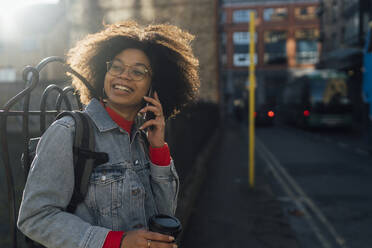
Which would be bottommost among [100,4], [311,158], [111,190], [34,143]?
[311,158]

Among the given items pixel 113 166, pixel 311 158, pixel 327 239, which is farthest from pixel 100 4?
pixel 113 166

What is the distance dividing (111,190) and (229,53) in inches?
Result: 2240

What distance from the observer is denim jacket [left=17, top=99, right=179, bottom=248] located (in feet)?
4.30

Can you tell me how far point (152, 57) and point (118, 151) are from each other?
1.80 ft

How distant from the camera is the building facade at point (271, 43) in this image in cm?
5347

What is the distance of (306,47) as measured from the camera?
5372 centimetres

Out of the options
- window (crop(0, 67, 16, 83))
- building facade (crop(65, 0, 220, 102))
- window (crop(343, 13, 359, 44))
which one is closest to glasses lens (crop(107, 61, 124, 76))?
building facade (crop(65, 0, 220, 102))

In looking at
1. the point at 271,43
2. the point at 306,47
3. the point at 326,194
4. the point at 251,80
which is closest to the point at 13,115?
the point at 251,80

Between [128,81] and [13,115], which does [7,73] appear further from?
[128,81]

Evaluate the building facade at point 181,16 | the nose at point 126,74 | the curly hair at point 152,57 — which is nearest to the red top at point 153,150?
the nose at point 126,74

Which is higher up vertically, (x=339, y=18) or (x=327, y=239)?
(x=339, y=18)

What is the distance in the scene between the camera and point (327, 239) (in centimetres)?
436

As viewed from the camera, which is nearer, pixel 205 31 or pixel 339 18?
pixel 205 31

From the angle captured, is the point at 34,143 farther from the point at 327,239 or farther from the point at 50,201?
the point at 327,239
